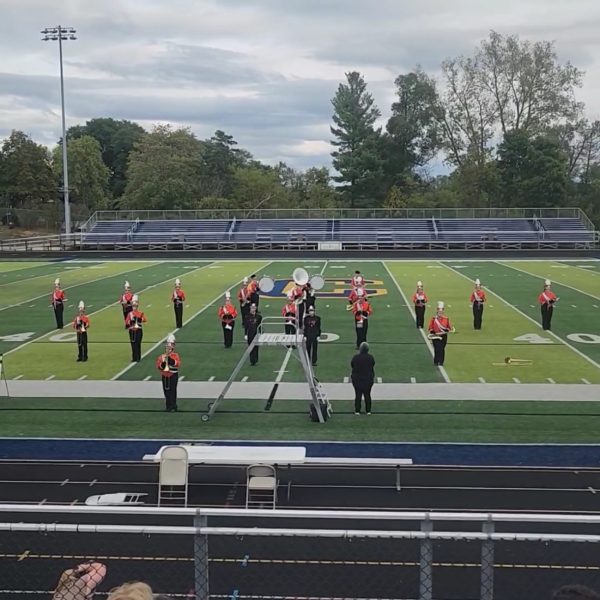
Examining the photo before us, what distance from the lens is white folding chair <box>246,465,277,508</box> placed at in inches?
351

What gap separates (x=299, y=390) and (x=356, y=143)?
71.0 meters

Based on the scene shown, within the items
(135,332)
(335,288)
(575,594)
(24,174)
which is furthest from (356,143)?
(575,594)

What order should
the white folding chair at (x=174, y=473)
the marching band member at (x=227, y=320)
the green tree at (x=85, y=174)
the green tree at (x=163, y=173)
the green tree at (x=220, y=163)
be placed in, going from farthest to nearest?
the green tree at (x=220, y=163) < the green tree at (x=85, y=174) < the green tree at (x=163, y=173) < the marching band member at (x=227, y=320) < the white folding chair at (x=174, y=473)

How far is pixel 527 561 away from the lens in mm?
7465

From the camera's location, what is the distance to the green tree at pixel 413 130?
82.7 m

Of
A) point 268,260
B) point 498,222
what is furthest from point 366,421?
point 498,222

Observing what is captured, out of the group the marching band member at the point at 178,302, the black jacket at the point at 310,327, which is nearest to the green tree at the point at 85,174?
the marching band member at the point at 178,302

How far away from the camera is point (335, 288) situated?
3269 centimetres

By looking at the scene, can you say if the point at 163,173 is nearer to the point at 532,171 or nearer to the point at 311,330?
the point at 532,171

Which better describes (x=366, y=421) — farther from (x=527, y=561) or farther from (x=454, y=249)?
(x=454, y=249)

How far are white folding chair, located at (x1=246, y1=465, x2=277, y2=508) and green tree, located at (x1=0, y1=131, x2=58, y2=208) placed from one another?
73127 millimetres

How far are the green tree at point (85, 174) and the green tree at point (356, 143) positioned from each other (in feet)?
87.9

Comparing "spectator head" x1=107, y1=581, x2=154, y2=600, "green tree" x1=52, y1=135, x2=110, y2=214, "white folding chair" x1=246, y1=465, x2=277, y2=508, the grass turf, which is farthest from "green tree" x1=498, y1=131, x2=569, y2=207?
"spectator head" x1=107, y1=581, x2=154, y2=600

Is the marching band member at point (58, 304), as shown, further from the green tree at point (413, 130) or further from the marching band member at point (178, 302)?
the green tree at point (413, 130)
